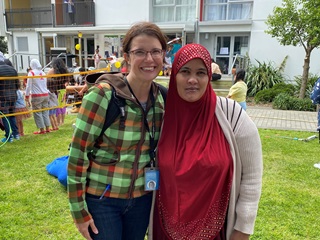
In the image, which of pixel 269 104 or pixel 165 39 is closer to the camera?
pixel 165 39

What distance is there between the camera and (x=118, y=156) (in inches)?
65.9

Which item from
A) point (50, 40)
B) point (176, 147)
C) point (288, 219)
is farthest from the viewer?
point (50, 40)

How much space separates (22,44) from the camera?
2181 cm

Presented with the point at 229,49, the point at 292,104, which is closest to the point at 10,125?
the point at 292,104

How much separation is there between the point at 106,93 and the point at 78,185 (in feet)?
1.80

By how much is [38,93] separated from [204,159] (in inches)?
261

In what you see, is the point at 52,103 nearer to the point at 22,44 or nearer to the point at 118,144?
the point at 118,144

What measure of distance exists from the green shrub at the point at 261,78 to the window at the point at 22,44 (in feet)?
53.8

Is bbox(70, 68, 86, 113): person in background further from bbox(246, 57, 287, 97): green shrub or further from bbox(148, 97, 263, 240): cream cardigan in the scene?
bbox(148, 97, 263, 240): cream cardigan


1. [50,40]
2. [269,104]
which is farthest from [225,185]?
[50,40]

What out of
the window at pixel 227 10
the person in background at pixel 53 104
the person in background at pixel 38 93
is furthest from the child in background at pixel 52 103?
the window at pixel 227 10

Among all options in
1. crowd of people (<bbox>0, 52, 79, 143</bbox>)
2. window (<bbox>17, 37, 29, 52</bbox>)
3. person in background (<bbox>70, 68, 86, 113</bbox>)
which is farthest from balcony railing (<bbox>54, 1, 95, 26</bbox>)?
crowd of people (<bbox>0, 52, 79, 143</bbox>)

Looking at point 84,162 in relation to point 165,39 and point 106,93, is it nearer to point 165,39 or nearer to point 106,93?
point 106,93

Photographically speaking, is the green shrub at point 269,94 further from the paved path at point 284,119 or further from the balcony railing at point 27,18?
the balcony railing at point 27,18
